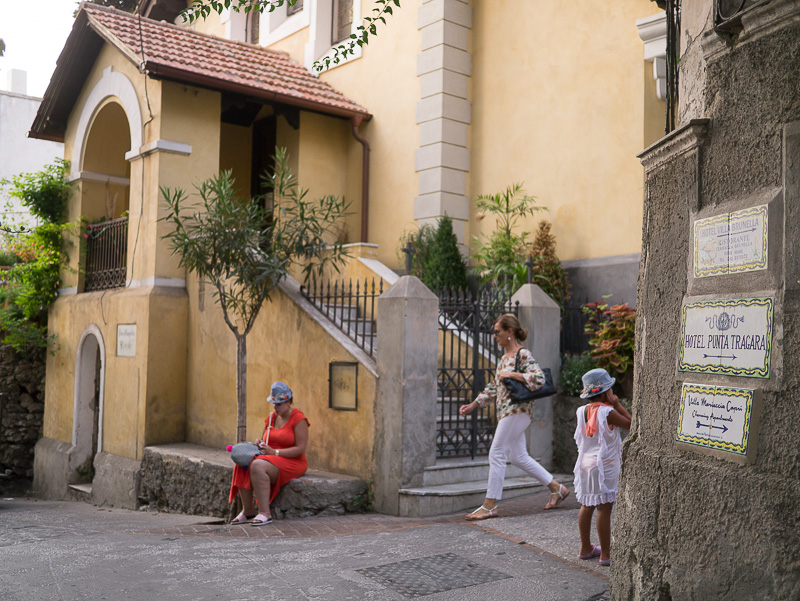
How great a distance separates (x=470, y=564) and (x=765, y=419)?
114 inches

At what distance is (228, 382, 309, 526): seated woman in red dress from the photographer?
777cm

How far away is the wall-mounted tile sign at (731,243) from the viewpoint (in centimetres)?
359

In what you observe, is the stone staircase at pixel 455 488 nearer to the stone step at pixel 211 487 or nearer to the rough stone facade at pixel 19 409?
the stone step at pixel 211 487

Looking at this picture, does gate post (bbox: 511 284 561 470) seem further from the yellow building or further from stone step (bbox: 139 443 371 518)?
stone step (bbox: 139 443 371 518)

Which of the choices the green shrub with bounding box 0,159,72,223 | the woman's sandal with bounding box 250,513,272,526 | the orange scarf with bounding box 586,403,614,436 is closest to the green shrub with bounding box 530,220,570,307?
the woman's sandal with bounding box 250,513,272,526

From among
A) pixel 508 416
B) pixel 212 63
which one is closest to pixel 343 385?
pixel 508 416

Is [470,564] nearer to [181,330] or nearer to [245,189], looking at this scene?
[181,330]

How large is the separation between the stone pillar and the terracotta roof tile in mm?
1645

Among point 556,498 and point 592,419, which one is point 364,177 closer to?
point 556,498

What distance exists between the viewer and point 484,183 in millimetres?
12859

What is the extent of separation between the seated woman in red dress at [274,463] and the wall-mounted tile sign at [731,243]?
491 centimetres

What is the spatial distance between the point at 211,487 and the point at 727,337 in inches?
275

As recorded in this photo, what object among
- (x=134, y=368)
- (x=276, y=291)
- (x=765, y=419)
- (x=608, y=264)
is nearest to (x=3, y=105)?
(x=134, y=368)

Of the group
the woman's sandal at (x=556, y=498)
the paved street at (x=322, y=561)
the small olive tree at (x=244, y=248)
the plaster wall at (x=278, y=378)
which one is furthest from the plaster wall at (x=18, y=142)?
the woman's sandal at (x=556, y=498)
